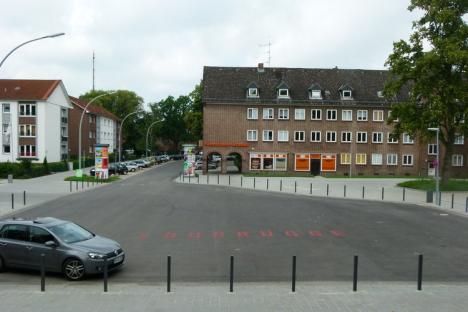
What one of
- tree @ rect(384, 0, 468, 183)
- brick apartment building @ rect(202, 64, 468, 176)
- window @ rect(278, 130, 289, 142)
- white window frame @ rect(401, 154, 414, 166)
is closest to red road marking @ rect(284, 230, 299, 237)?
tree @ rect(384, 0, 468, 183)

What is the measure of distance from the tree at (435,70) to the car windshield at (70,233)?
30.5 meters

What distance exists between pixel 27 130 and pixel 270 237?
56.1 m

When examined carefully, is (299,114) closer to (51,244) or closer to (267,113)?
(267,113)

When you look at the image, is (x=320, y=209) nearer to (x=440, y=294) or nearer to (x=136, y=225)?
(x=136, y=225)

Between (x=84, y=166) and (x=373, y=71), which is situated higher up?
(x=373, y=71)

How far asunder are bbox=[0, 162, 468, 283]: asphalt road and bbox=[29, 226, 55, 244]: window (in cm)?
91

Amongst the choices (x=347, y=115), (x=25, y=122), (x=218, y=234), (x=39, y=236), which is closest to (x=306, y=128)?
(x=347, y=115)

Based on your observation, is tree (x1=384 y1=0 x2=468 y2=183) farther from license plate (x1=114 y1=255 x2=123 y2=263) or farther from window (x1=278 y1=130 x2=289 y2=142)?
license plate (x1=114 y1=255 x2=123 y2=263)

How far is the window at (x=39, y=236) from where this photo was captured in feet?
39.1

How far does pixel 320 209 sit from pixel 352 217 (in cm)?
294

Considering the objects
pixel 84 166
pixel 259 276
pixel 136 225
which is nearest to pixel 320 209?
pixel 136 225

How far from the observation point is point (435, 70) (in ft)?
122

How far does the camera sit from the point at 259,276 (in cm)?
1198

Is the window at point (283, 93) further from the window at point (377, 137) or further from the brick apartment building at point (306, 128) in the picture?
the window at point (377, 137)
